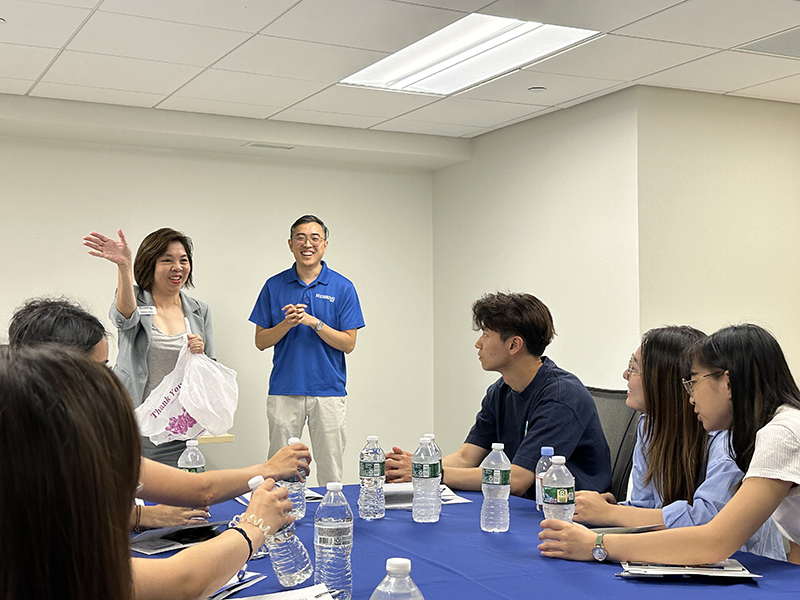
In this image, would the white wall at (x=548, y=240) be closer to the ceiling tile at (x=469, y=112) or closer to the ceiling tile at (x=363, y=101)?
the ceiling tile at (x=469, y=112)

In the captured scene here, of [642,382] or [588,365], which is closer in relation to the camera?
[642,382]

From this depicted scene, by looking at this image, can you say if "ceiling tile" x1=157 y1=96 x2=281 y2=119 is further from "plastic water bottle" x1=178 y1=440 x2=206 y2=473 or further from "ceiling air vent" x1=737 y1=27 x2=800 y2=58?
"plastic water bottle" x1=178 y1=440 x2=206 y2=473

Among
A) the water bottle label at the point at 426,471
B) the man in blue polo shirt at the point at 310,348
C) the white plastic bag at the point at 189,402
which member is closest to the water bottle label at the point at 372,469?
the water bottle label at the point at 426,471

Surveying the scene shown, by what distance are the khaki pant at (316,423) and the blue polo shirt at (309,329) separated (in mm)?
55

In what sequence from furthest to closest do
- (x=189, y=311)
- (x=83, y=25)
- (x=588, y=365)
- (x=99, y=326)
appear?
(x=588, y=365)
(x=189, y=311)
(x=83, y=25)
(x=99, y=326)

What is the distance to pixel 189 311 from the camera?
13.5ft

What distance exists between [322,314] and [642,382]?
266 cm

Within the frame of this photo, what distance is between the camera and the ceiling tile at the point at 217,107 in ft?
15.8

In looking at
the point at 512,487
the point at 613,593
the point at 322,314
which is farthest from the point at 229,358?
the point at 613,593

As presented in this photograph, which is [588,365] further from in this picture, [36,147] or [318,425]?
[36,147]

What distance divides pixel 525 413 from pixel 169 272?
2.01 m

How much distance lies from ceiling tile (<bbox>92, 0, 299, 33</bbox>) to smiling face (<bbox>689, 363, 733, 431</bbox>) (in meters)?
2.13

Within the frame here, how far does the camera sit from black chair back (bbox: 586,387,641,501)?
2957 millimetres

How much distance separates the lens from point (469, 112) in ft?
16.7
